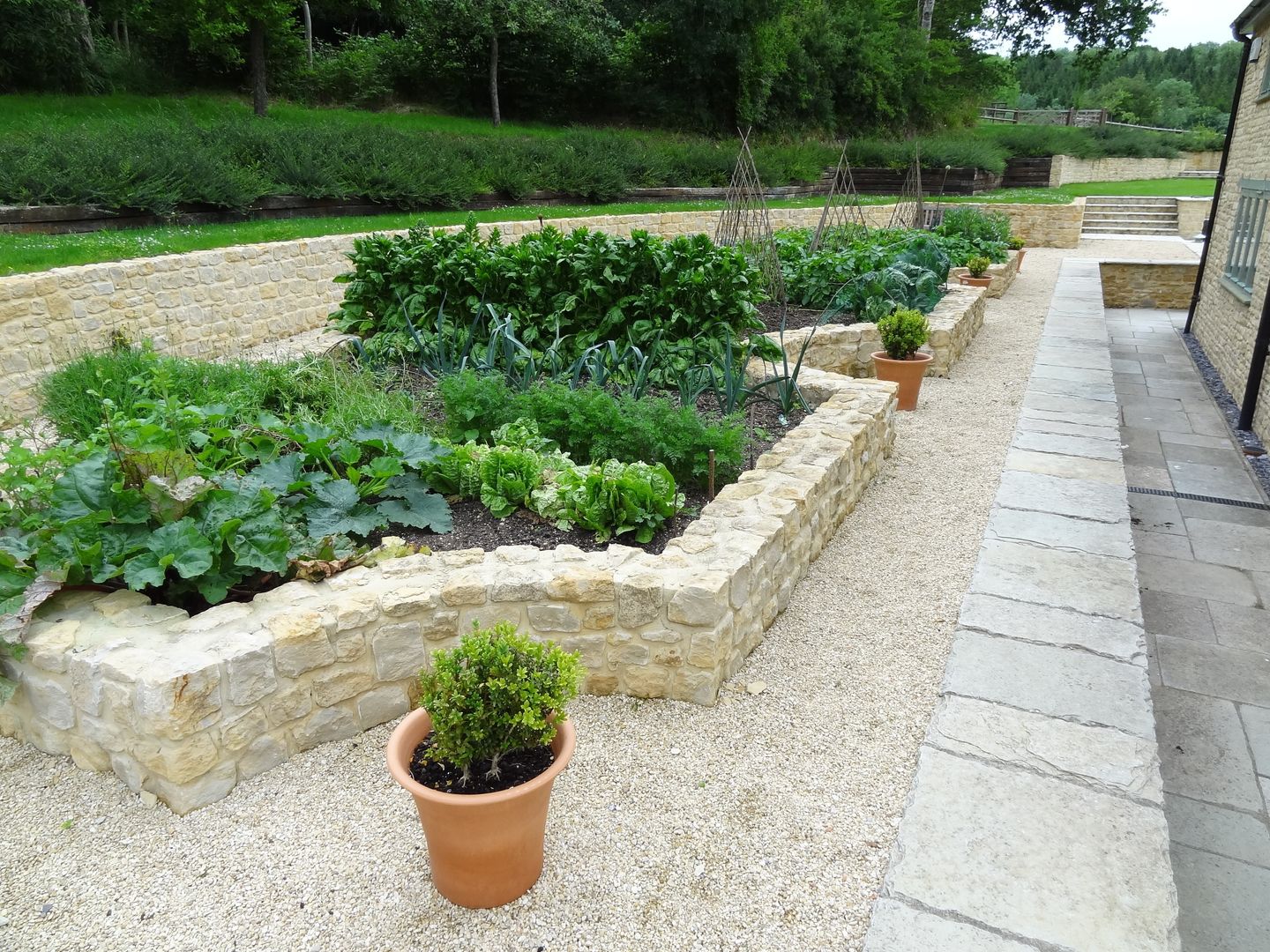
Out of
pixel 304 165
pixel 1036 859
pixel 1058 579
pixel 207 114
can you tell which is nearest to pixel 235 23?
pixel 207 114

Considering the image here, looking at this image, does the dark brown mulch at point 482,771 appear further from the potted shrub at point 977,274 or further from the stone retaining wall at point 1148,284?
the stone retaining wall at point 1148,284

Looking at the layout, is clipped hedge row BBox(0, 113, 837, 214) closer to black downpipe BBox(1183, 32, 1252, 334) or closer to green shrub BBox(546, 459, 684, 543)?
green shrub BBox(546, 459, 684, 543)

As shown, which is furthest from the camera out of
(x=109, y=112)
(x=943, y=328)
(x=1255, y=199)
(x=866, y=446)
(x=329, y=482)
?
(x=109, y=112)

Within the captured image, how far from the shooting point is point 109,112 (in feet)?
45.5

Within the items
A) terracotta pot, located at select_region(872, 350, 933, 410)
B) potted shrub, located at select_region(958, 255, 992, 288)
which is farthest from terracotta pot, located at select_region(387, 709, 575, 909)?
potted shrub, located at select_region(958, 255, 992, 288)

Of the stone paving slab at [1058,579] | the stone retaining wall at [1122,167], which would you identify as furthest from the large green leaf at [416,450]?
the stone retaining wall at [1122,167]

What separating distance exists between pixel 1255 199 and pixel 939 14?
28.0m

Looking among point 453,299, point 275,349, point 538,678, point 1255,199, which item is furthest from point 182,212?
point 1255,199

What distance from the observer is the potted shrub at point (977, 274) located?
976cm

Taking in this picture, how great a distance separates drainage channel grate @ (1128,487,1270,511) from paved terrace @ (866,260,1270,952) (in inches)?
0.9

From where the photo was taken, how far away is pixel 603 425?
370 centimetres

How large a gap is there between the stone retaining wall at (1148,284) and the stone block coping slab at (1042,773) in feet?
35.0

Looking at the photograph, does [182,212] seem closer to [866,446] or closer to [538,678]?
[866,446]

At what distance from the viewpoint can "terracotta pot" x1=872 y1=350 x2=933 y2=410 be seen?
5895 millimetres
